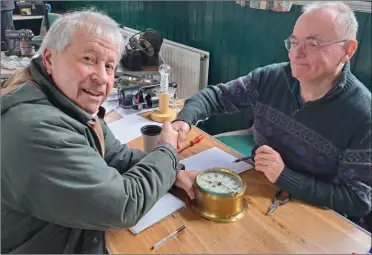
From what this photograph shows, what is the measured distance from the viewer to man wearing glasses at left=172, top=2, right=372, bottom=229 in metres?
0.95

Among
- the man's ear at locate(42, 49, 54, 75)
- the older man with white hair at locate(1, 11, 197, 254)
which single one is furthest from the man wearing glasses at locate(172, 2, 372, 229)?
the man's ear at locate(42, 49, 54, 75)

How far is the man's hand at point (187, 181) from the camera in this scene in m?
0.97

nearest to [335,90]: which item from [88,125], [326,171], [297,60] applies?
[297,60]

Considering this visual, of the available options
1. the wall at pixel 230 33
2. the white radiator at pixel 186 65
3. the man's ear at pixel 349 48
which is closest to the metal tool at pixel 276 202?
the man's ear at pixel 349 48

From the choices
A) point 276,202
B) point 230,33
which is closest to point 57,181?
point 276,202

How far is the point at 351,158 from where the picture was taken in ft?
3.10

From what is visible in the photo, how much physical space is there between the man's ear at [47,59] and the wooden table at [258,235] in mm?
450

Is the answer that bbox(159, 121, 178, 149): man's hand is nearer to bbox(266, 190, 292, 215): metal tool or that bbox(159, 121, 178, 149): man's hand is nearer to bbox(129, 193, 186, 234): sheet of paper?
bbox(129, 193, 186, 234): sheet of paper

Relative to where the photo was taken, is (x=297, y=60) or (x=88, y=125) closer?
(x=88, y=125)

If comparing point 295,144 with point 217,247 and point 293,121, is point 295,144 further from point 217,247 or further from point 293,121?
point 217,247

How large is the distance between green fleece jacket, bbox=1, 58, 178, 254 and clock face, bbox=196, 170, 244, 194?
10 centimetres

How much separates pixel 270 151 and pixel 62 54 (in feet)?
2.14

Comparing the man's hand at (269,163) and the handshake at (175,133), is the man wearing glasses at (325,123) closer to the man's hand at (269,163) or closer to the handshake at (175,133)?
the man's hand at (269,163)

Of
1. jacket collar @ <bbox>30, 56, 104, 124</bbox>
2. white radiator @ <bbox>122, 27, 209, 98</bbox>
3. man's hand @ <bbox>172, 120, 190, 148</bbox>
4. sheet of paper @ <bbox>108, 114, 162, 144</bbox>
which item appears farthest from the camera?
white radiator @ <bbox>122, 27, 209, 98</bbox>
